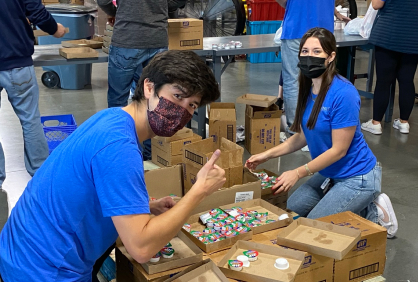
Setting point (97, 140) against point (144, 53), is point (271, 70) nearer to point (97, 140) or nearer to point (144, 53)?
point (144, 53)

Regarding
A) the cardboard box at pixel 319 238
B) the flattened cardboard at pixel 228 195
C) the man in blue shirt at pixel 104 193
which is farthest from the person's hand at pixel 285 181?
the man in blue shirt at pixel 104 193

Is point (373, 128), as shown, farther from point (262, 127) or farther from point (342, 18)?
point (342, 18)

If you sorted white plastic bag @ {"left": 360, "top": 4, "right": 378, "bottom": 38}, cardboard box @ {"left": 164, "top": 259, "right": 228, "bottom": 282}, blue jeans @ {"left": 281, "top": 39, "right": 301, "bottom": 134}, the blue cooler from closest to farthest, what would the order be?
cardboard box @ {"left": 164, "top": 259, "right": 228, "bottom": 282} → blue jeans @ {"left": 281, "top": 39, "right": 301, "bottom": 134} → white plastic bag @ {"left": 360, "top": 4, "right": 378, "bottom": 38} → the blue cooler

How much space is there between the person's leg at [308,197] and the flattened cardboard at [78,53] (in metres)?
2.23

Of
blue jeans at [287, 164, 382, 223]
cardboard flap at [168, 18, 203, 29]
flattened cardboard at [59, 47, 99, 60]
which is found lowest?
blue jeans at [287, 164, 382, 223]

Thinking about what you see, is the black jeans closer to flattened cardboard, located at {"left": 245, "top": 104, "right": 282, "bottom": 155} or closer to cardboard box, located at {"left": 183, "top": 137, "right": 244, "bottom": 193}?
flattened cardboard, located at {"left": 245, "top": 104, "right": 282, "bottom": 155}

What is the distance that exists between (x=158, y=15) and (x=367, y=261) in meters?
2.48

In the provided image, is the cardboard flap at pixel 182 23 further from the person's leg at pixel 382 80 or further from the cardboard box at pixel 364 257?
the cardboard box at pixel 364 257

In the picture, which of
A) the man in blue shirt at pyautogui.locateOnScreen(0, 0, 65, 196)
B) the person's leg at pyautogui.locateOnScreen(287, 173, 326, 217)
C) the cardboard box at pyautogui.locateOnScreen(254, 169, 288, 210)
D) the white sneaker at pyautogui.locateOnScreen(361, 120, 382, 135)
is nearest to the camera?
the cardboard box at pyautogui.locateOnScreen(254, 169, 288, 210)

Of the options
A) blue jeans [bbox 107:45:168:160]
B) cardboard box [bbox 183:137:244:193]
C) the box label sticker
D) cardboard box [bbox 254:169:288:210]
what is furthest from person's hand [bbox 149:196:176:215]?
blue jeans [bbox 107:45:168:160]

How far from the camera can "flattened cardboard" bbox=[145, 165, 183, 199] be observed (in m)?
2.69

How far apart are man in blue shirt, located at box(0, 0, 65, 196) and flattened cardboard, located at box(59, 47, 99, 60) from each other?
1.05 feet

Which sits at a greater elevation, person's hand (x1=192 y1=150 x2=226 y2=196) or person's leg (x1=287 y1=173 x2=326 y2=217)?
person's hand (x1=192 y1=150 x2=226 y2=196)

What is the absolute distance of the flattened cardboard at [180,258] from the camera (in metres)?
1.73
